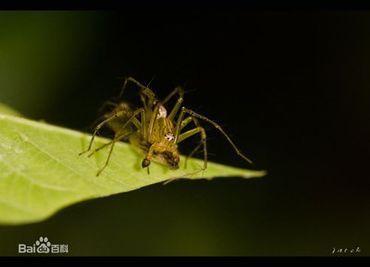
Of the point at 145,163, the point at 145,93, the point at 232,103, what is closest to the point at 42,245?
the point at 145,163

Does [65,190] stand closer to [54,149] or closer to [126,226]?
[54,149]

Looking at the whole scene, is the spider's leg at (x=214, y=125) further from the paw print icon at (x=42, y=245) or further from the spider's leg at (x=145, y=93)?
the paw print icon at (x=42, y=245)

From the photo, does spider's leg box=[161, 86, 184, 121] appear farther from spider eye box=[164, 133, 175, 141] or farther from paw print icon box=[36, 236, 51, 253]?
paw print icon box=[36, 236, 51, 253]

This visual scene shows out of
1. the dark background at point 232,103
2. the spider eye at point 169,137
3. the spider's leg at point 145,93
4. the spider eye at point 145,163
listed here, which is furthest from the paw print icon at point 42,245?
the spider's leg at point 145,93

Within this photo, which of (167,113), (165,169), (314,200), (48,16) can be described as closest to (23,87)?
(48,16)

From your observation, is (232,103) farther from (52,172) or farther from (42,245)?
(52,172)

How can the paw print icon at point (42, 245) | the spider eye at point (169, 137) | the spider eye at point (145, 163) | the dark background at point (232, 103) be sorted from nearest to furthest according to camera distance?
the spider eye at point (145, 163) < the paw print icon at point (42, 245) < the dark background at point (232, 103) < the spider eye at point (169, 137)
